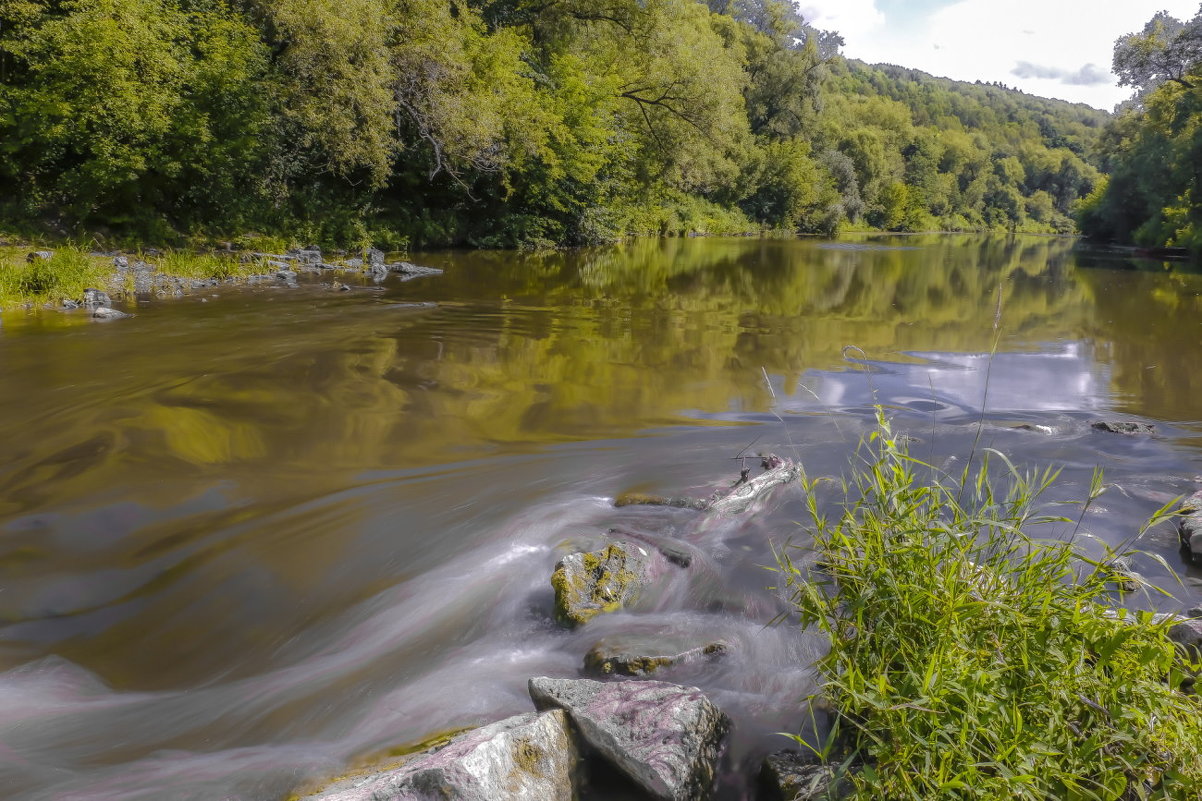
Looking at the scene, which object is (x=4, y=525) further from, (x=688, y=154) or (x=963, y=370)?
(x=688, y=154)

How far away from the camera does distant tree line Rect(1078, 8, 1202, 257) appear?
101 feet

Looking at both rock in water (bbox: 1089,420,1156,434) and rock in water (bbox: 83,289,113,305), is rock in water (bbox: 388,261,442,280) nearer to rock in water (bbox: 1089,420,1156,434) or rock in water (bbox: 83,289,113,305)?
rock in water (bbox: 83,289,113,305)

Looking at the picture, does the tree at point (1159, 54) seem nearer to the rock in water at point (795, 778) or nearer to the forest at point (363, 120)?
the forest at point (363, 120)

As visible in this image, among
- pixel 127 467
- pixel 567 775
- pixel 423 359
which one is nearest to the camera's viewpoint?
pixel 567 775

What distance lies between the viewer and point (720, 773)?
9.18ft

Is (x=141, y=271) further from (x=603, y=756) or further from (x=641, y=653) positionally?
(x=603, y=756)

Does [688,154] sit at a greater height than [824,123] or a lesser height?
lesser

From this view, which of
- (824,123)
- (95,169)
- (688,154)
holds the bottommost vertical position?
(95,169)

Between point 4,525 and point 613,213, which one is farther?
point 613,213

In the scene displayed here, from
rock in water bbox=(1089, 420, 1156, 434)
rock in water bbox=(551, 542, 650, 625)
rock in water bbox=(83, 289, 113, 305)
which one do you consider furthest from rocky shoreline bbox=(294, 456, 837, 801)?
rock in water bbox=(83, 289, 113, 305)

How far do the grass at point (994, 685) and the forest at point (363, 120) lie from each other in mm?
16388

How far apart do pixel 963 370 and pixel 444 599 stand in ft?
26.3

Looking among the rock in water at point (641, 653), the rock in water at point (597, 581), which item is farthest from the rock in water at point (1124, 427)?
the rock in water at point (641, 653)

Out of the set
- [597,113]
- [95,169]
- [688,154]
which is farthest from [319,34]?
[688,154]
